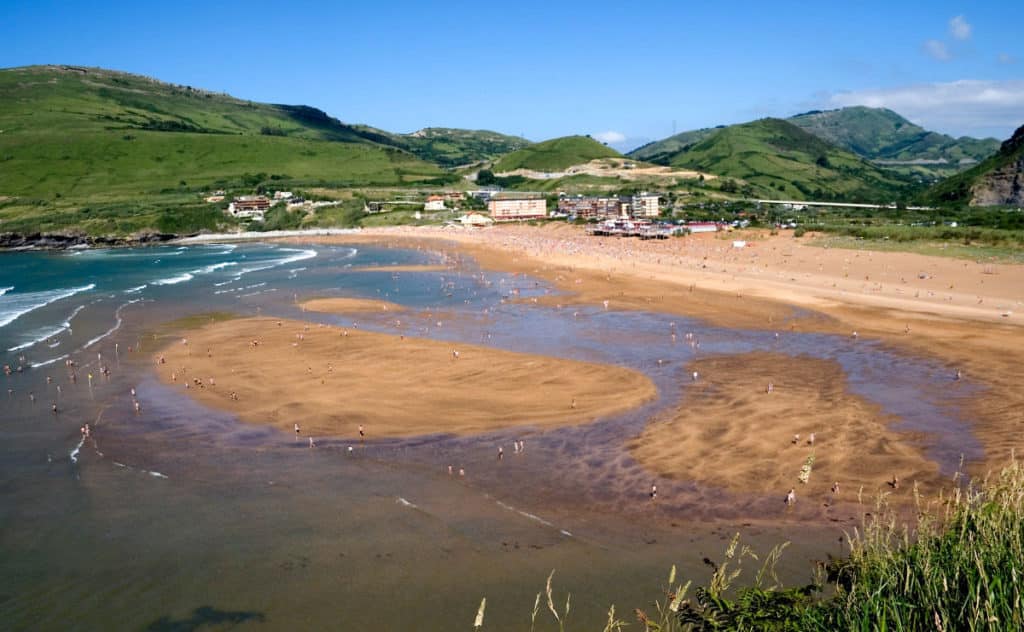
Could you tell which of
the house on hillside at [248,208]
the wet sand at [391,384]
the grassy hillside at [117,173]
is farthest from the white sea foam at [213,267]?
the house on hillside at [248,208]

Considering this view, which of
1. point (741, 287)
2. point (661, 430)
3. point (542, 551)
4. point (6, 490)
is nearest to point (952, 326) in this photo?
point (741, 287)

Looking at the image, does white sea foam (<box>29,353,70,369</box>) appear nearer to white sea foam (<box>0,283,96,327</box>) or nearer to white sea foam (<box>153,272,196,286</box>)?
white sea foam (<box>0,283,96,327</box>)

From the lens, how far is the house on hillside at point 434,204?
14456cm

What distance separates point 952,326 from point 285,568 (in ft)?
122

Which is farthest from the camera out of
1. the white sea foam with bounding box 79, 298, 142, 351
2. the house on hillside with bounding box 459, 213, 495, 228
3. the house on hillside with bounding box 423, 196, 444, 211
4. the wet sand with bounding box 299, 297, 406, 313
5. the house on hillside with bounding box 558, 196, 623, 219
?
the house on hillside with bounding box 423, 196, 444, 211

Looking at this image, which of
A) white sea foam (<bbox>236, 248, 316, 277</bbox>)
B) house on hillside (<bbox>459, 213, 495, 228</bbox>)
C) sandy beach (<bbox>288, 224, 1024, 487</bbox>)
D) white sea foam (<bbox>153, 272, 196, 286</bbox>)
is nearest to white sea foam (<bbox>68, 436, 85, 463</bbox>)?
sandy beach (<bbox>288, 224, 1024, 487</bbox>)

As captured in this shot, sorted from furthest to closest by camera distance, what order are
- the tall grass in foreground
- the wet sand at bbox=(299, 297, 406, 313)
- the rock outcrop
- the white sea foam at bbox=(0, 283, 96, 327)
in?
the rock outcrop
the white sea foam at bbox=(0, 283, 96, 327)
the wet sand at bbox=(299, 297, 406, 313)
the tall grass in foreground

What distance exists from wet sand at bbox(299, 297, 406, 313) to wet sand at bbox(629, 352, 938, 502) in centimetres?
2703

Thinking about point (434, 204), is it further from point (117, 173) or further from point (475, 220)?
point (117, 173)

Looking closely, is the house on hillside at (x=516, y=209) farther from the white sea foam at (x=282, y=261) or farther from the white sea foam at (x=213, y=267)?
the white sea foam at (x=213, y=267)

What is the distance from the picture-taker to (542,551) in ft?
54.1

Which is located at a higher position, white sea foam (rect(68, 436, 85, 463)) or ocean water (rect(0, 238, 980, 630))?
white sea foam (rect(68, 436, 85, 463))

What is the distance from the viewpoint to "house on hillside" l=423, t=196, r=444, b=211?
144562 mm

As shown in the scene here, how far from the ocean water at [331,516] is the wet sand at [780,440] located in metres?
1.03
